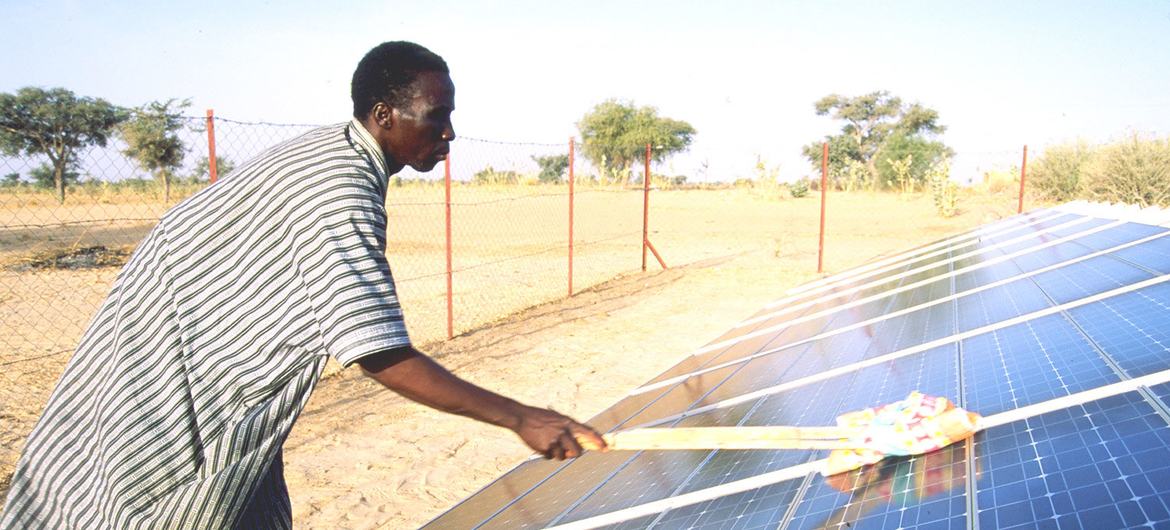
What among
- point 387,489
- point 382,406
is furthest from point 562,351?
point 387,489

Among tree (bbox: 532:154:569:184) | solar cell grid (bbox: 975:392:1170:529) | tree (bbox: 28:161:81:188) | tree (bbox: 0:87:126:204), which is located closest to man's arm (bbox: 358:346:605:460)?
solar cell grid (bbox: 975:392:1170:529)

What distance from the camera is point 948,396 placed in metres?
2.50

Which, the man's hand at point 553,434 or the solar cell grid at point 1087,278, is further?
the solar cell grid at point 1087,278

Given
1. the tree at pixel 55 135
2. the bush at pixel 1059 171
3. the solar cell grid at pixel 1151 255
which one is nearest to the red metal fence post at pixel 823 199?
the solar cell grid at pixel 1151 255

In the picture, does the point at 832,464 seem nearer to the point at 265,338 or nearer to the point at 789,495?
the point at 789,495

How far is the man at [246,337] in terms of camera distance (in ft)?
5.37

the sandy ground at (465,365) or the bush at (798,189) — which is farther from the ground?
the bush at (798,189)

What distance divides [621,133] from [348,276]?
45999mm

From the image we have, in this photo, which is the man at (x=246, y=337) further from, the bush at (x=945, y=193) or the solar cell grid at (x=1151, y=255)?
the bush at (x=945, y=193)

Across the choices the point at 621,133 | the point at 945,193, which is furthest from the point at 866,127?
the point at 945,193

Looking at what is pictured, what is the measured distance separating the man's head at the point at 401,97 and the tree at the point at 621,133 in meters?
43.8

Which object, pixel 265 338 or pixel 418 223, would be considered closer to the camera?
pixel 265 338

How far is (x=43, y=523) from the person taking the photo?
1880 mm

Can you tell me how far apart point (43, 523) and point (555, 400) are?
5.33 meters
